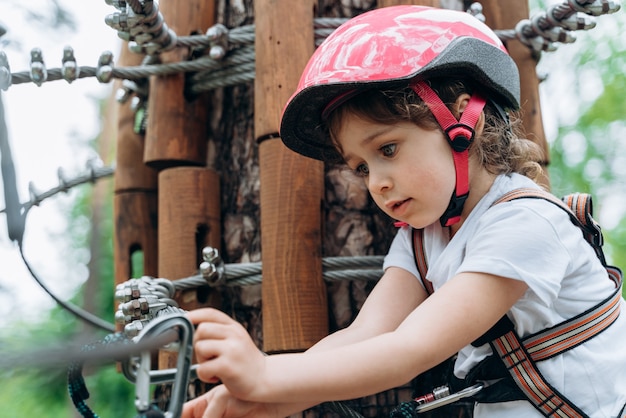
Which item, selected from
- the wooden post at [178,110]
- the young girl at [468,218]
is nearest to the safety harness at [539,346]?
the young girl at [468,218]

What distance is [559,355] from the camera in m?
1.58

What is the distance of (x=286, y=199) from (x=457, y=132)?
1.71 ft

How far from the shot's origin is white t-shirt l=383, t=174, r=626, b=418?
1455mm

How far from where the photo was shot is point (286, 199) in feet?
6.34

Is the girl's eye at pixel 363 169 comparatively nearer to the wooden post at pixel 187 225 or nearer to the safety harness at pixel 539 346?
the safety harness at pixel 539 346

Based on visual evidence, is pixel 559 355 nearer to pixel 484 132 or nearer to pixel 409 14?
pixel 484 132

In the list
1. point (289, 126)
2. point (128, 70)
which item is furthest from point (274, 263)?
point (128, 70)

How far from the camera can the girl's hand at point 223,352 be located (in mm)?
1108

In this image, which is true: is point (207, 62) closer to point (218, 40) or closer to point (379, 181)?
point (218, 40)

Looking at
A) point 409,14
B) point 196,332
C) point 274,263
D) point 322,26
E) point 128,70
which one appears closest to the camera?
point 196,332

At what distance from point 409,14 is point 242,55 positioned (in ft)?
2.02

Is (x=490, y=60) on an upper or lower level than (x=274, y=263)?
upper

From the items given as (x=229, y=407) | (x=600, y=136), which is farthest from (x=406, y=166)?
(x=600, y=136)

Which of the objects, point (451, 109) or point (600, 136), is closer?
point (451, 109)
